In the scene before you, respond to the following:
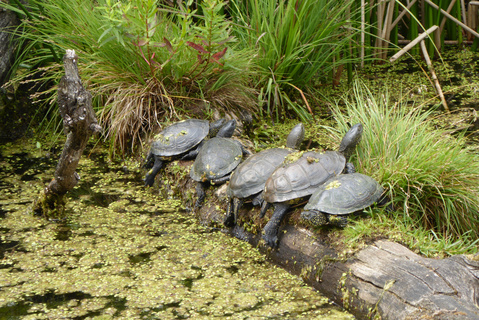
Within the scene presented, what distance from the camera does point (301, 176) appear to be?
2758 mm

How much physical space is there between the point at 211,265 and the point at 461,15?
16.9 feet

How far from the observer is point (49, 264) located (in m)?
2.70

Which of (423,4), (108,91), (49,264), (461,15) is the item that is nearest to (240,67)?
(108,91)

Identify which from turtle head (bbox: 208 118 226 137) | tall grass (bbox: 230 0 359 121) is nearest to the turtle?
turtle head (bbox: 208 118 226 137)

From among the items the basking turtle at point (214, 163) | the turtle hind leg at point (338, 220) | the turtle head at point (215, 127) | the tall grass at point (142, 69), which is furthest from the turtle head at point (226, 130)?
the turtle hind leg at point (338, 220)

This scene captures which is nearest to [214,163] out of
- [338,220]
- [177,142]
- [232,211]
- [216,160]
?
[216,160]

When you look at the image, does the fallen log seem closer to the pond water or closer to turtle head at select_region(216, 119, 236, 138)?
the pond water

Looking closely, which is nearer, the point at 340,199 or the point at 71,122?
the point at 340,199

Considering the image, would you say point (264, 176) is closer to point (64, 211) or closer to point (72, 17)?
point (64, 211)

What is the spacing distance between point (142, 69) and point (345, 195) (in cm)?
219

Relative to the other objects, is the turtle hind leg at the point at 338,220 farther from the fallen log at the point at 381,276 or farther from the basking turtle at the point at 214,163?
the basking turtle at the point at 214,163

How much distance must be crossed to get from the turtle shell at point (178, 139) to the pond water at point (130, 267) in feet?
1.11

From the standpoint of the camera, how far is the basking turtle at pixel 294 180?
2.69 m

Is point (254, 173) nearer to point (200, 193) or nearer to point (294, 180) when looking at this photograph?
point (294, 180)
